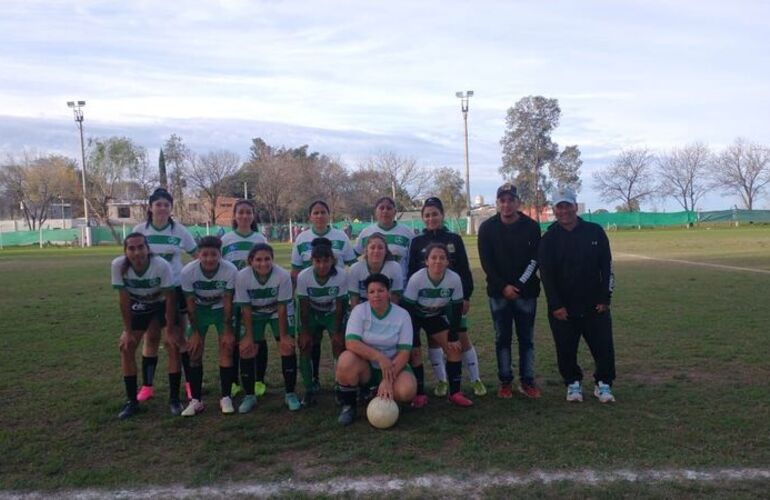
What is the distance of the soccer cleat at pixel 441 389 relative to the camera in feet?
19.2

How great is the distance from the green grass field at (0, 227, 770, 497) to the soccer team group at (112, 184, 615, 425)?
A: 0.30m

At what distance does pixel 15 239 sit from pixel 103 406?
5374 cm

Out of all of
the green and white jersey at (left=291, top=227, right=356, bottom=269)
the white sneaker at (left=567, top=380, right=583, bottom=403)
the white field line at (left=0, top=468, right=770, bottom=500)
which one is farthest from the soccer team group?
the white field line at (left=0, top=468, right=770, bottom=500)

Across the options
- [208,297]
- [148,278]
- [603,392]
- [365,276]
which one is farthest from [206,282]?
[603,392]

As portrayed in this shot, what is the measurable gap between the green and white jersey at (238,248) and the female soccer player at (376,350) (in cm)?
140

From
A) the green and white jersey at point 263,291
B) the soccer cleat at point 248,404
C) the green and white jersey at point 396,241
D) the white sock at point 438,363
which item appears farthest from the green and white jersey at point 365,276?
the soccer cleat at point 248,404

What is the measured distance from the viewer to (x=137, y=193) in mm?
63500

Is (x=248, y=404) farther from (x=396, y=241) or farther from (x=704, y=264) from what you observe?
(x=704, y=264)

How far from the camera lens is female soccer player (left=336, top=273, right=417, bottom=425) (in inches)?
201

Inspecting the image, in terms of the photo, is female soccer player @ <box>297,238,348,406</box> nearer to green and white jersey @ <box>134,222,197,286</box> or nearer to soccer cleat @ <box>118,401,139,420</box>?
green and white jersey @ <box>134,222,197,286</box>

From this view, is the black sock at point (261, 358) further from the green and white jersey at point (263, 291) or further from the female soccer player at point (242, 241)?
the green and white jersey at point (263, 291)

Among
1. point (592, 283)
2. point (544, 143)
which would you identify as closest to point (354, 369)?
point (592, 283)

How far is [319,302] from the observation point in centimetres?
570

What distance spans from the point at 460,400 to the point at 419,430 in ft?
2.37
